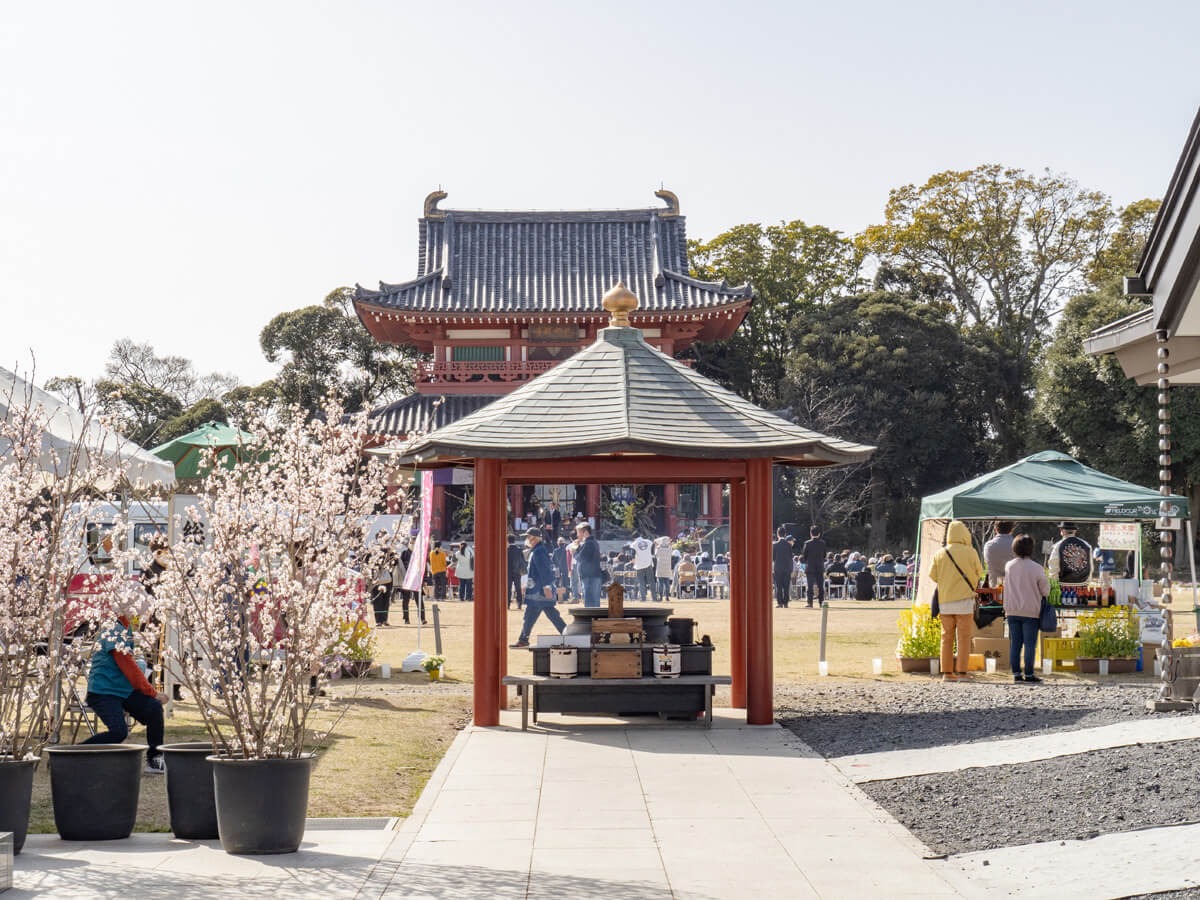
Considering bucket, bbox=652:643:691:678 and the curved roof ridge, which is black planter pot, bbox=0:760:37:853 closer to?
bucket, bbox=652:643:691:678

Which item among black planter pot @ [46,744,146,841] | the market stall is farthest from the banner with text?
black planter pot @ [46,744,146,841]

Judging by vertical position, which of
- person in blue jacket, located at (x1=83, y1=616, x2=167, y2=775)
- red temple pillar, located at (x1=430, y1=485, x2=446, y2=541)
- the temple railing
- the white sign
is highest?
the temple railing

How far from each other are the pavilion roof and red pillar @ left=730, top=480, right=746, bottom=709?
0.66 m

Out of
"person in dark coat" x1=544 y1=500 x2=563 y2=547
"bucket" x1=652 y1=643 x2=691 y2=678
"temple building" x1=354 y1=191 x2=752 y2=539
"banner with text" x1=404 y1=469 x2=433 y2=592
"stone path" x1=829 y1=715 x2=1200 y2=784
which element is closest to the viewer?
"stone path" x1=829 y1=715 x2=1200 y2=784

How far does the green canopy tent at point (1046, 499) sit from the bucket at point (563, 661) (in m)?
6.96

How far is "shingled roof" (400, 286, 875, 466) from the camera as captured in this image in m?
11.1

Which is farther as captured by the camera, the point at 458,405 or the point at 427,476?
the point at 458,405

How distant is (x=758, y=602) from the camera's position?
11.5 meters

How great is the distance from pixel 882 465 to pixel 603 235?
12.6 metres

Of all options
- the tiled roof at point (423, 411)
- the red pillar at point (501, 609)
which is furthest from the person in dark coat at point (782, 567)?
the red pillar at point (501, 609)

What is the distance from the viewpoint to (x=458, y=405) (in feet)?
118

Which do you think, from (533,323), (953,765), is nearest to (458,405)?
(533,323)

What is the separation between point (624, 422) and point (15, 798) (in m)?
5.96

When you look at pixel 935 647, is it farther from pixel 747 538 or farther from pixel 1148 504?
pixel 747 538
